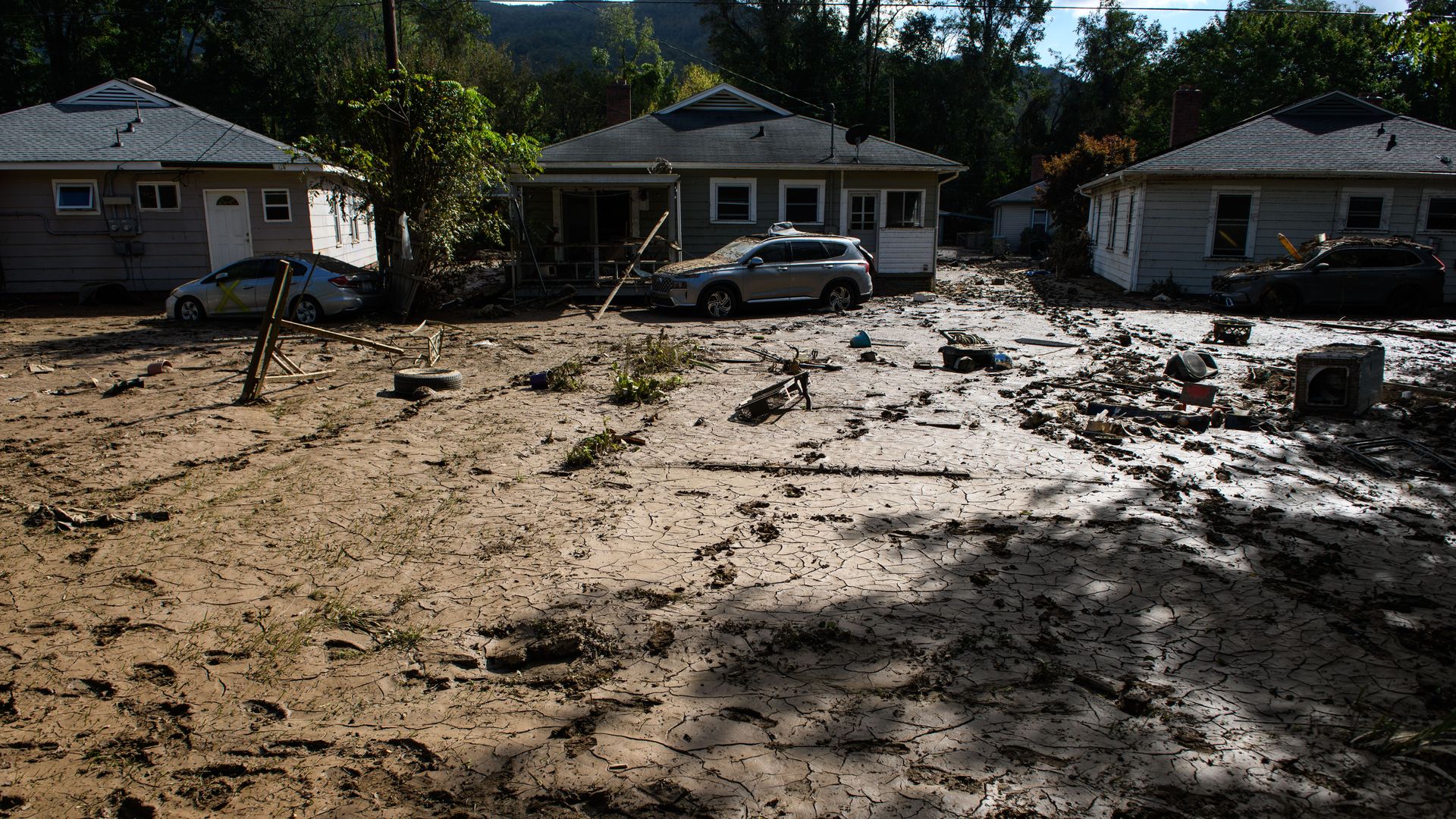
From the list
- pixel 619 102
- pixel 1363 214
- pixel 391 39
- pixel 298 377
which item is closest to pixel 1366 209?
pixel 1363 214

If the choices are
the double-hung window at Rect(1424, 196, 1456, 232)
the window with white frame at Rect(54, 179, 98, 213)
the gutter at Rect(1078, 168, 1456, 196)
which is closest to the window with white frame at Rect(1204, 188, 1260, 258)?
the gutter at Rect(1078, 168, 1456, 196)

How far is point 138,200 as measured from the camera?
66.5ft

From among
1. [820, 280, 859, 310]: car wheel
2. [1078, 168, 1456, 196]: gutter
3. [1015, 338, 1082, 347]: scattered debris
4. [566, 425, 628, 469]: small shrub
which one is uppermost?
[1078, 168, 1456, 196]: gutter

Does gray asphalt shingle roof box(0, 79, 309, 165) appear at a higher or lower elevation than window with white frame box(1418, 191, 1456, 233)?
higher

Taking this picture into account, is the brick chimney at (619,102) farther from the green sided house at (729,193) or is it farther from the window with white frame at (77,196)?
the window with white frame at (77,196)

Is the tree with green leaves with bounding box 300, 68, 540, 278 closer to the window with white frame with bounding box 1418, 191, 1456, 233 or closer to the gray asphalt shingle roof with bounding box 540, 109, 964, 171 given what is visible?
the gray asphalt shingle roof with bounding box 540, 109, 964, 171

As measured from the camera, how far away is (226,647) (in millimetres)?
4211

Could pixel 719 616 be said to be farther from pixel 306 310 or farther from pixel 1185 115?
pixel 1185 115

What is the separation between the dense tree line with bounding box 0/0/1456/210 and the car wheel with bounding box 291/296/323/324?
15.5 m

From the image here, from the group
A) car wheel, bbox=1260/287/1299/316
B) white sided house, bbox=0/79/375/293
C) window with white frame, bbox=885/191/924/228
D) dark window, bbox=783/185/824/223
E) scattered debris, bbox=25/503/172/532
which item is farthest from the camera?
window with white frame, bbox=885/191/924/228

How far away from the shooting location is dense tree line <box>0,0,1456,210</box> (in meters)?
37.9

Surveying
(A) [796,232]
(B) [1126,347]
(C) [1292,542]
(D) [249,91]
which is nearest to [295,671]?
(C) [1292,542]

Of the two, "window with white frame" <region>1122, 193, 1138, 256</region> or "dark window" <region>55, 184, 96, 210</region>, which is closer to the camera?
"dark window" <region>55, 184, 96, 210</region>

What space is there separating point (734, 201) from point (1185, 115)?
50.6 feet
